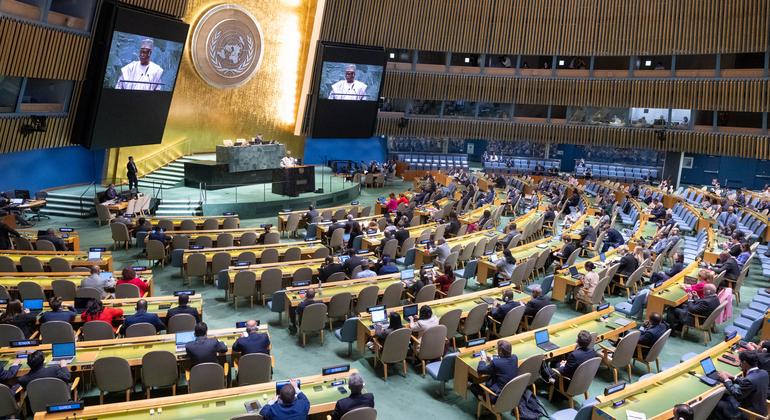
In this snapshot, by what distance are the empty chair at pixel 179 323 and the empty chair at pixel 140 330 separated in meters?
0.33

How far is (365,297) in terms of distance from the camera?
998 cm

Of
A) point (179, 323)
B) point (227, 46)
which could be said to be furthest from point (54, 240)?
point (227, 46)

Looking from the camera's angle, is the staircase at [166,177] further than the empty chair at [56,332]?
Yes

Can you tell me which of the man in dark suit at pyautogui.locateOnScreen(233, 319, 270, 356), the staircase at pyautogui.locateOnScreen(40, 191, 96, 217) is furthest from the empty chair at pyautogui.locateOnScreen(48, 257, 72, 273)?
the staircase at pyautogui.locateOnScreen(40, 191, 96, 217)

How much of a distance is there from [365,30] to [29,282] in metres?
23.4

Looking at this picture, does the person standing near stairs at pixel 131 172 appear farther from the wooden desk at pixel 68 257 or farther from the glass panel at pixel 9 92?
the wooden desk at pixel 68 257

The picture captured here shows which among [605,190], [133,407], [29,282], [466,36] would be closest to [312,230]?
[29,282]

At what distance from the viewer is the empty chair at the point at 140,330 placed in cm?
773

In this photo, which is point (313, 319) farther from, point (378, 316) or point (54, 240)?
point (54, 240)

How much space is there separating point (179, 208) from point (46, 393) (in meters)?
13.3

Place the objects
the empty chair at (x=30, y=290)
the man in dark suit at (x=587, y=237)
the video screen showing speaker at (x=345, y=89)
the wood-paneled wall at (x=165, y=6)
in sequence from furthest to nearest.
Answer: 1. the video screen showing speaker at (x=345, y=89)
2. the wood-paneled wall at (x=165, y=6)
3. the man in dark suit at (x=587, y=237)
4. the empty chair at (x=30, y=290)

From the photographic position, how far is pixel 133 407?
568cm

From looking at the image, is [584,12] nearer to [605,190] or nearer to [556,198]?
[605,190]

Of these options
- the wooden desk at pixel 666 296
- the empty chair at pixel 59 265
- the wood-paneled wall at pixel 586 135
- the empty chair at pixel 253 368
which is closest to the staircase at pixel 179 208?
the empty chair at pixel 59 265
